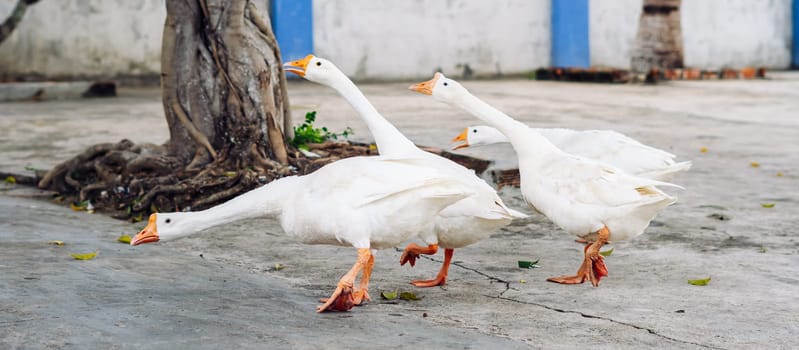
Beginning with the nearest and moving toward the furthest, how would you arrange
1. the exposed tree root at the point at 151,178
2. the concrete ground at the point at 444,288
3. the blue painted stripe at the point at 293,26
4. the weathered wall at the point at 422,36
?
the concrete ground at the point at 444,288 → the exposed tree root at the point at 151,178 → the weathered wall at the point at 422,36 → the blue painted stripe at the point at 293,26

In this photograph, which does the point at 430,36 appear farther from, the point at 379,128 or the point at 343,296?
the point at 343,296

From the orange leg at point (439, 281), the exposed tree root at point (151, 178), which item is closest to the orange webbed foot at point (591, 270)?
the orange leg at point (439, 281)

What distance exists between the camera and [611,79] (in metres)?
17.2

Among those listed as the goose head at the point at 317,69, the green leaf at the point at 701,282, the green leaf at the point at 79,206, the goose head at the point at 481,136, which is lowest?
the green leaf at the point at 701,282

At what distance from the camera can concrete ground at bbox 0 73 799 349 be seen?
3781 millimetres

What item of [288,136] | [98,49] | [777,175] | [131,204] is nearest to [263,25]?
[288,136]

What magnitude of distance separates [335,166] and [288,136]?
336 cm

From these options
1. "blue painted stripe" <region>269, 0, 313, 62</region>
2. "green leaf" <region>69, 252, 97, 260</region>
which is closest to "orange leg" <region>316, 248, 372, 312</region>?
"green leaf" <region>69, 252, 97, 260</region>

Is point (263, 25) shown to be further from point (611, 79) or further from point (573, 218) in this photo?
point (611, 79)

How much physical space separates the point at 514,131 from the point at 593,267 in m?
0.73

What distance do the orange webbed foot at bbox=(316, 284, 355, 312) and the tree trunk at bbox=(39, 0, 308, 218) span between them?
309 cm

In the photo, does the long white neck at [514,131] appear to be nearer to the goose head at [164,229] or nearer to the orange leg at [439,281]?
the orange leg at [439,281]

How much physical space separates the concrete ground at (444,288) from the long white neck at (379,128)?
0.62 meters

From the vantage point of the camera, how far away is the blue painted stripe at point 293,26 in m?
17.0
